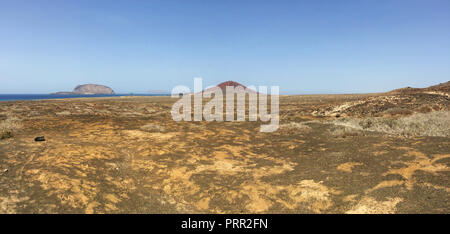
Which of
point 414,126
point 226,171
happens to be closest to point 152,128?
point 226,171

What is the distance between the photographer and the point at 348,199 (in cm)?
674

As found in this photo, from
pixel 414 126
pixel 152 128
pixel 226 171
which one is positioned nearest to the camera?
pixel 226 171

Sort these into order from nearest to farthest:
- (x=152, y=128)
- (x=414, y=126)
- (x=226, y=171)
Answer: (x=226, y=171)
(x=414, y=126)
(x=152, y=128)

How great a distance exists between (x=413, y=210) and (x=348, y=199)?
1490mm

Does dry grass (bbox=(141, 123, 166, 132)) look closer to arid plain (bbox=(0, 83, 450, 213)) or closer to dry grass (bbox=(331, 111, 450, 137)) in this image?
arid plain (bbox=(0, 83, 450, 213))

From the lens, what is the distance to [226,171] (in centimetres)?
950

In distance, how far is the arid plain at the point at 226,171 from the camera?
21.4 ft

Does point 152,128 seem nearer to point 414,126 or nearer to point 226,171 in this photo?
point 226,171

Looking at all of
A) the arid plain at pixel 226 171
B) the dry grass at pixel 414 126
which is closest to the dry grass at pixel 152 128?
the arid plain at pixel 226 171

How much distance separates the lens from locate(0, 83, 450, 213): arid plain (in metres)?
6.51

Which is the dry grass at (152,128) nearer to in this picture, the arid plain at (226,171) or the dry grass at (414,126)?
the arid plain at (226,171)

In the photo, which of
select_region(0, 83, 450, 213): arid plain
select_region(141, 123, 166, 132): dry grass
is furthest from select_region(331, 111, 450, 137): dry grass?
select_region(141, 123, 166, 132): dry grass
